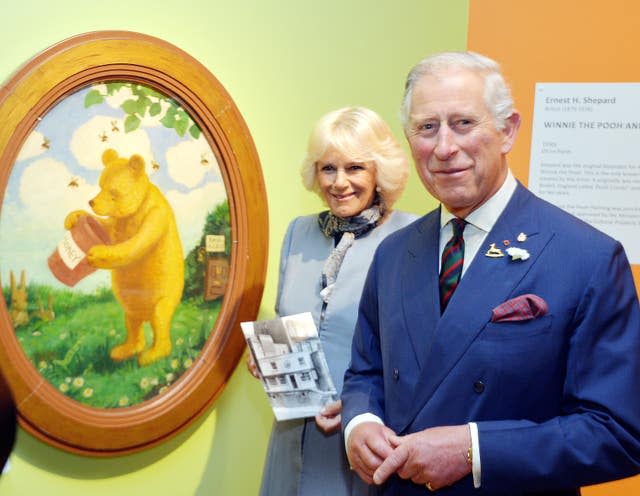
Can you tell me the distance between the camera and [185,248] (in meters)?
3.11

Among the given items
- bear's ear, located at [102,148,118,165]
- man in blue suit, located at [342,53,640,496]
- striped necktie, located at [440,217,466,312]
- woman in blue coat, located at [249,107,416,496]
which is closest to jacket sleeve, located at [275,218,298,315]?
woman in blue coat, located at [249,107,416,496]

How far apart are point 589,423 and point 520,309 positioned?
0.28 m

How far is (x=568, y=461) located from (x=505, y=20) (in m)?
2.26

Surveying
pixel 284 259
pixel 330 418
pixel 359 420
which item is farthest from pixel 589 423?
pixel 284 259

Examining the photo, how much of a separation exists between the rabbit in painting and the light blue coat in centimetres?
87

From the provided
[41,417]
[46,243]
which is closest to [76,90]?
[46,243]

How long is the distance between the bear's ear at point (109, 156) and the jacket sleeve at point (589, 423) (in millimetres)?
1614

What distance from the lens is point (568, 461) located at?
1771 millimetres

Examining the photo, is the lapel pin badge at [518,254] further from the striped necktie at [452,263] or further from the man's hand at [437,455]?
the man's hand at [437,455]

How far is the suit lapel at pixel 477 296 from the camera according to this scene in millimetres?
1868

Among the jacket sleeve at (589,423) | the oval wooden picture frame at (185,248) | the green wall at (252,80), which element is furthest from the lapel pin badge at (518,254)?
the green wall at (252,80)

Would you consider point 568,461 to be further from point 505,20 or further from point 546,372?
point 505,20

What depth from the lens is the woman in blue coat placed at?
2.83 meters

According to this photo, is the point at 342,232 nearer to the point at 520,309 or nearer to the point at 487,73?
the point at 487,73
